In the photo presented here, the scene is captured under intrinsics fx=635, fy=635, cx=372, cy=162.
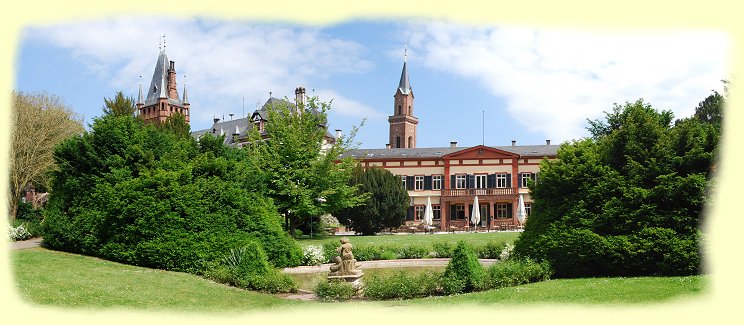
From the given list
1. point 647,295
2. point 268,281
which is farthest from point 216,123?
point 647,295

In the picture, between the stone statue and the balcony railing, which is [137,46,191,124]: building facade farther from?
the stone statue

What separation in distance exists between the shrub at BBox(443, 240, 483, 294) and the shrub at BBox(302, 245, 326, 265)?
8.99 metres

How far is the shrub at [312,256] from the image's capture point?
75.5 feet

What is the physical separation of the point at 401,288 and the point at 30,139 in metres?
33.6

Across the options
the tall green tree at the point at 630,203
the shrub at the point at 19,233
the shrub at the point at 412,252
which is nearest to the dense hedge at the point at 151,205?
the shrub at the point at 19,233

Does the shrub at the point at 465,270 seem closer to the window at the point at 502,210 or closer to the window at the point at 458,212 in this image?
the window at the point at 502,210

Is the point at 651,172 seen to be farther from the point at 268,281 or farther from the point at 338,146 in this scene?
the point at 338,146

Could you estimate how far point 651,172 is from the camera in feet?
52.1

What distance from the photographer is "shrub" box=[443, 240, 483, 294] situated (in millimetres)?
14758

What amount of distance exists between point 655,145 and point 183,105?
7701 centimetres

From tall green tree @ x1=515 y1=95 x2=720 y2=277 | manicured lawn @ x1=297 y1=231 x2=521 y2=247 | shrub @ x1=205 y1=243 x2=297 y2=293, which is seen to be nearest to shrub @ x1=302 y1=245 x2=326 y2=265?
manicured lawn @ x1=297 y1=231 x2=521 y2=247

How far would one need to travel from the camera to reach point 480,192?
5822 cm

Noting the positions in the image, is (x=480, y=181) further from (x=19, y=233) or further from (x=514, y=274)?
(x=514, y=274)

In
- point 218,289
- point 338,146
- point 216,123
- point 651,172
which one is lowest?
point 218,289
